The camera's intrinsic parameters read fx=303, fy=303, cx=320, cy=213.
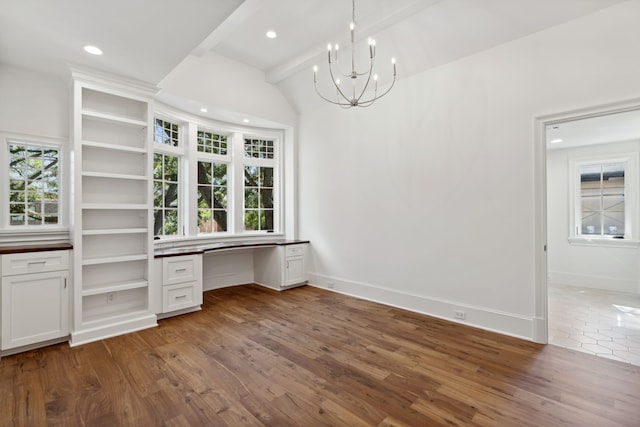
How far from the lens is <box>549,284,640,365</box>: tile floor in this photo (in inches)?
114

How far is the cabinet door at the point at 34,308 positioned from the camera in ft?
8.93

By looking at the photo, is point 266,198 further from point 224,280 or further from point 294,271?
point 224,280

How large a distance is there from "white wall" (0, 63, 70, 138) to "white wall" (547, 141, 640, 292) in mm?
7690

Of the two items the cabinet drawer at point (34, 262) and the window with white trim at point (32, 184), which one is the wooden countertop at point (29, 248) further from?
the window with white trim at point (32, 184)

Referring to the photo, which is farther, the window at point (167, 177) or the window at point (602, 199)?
the window at point (602, 199)

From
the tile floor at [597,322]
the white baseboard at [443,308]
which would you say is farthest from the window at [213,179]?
the tile floor at [597,322]

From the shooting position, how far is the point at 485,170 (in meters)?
3.37

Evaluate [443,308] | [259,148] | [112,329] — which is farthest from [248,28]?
[443,308]

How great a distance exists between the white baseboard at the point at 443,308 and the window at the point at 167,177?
2.58 meters

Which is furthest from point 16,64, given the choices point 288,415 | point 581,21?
point 581,21

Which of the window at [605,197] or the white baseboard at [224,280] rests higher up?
the window at [605,197]

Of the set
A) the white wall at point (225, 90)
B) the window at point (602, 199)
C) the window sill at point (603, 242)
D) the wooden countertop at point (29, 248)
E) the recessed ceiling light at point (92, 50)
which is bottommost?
the window sill at point (603, 242)

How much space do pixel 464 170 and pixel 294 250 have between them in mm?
2871

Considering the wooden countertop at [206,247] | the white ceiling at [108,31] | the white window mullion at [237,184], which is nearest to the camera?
the white ceiling at [108,31]
